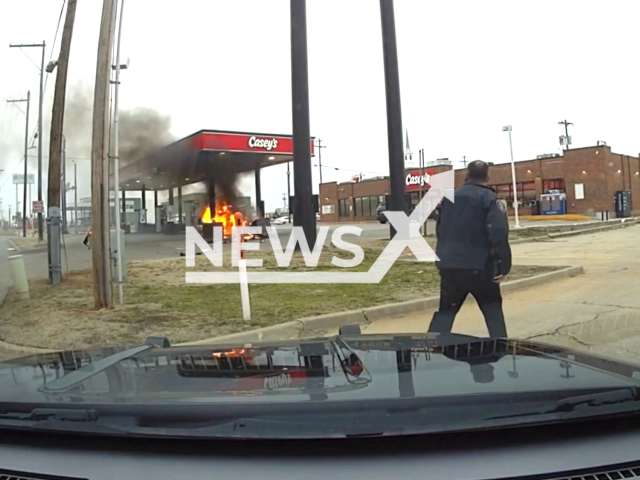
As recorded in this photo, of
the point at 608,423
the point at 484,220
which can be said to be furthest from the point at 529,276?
the point at 608,423

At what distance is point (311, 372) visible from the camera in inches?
96.0

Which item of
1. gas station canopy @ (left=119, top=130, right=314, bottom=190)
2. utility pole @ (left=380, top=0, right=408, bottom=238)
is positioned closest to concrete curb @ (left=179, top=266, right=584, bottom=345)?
utility pole @ (left=380, top=0, right=408, bottom=238)

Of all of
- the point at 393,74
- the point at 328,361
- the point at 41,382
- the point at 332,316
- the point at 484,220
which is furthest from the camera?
the point at 393,74

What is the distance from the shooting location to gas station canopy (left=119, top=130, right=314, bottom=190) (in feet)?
79.4

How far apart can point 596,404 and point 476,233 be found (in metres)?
2.90

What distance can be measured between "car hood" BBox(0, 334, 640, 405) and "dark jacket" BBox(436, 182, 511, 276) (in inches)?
56.5

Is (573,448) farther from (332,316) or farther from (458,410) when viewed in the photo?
(332,316)

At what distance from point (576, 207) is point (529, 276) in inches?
1255

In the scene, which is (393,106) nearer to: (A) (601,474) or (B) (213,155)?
(B) (213,155)

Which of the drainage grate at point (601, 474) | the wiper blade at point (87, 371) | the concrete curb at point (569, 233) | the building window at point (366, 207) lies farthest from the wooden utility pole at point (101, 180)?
the building window at point (366, 207)

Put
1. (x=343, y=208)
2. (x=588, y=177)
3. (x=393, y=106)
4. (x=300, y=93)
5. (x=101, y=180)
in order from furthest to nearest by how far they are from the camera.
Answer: (x=343, y=208)
(x=588, y=177)
(x=393, y=106)
(x=300, y=93)
(x=101, y=180)

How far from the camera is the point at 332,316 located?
739 cm

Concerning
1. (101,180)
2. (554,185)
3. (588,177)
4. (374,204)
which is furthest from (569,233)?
(374,204)

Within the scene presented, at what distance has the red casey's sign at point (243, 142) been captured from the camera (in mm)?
24422
